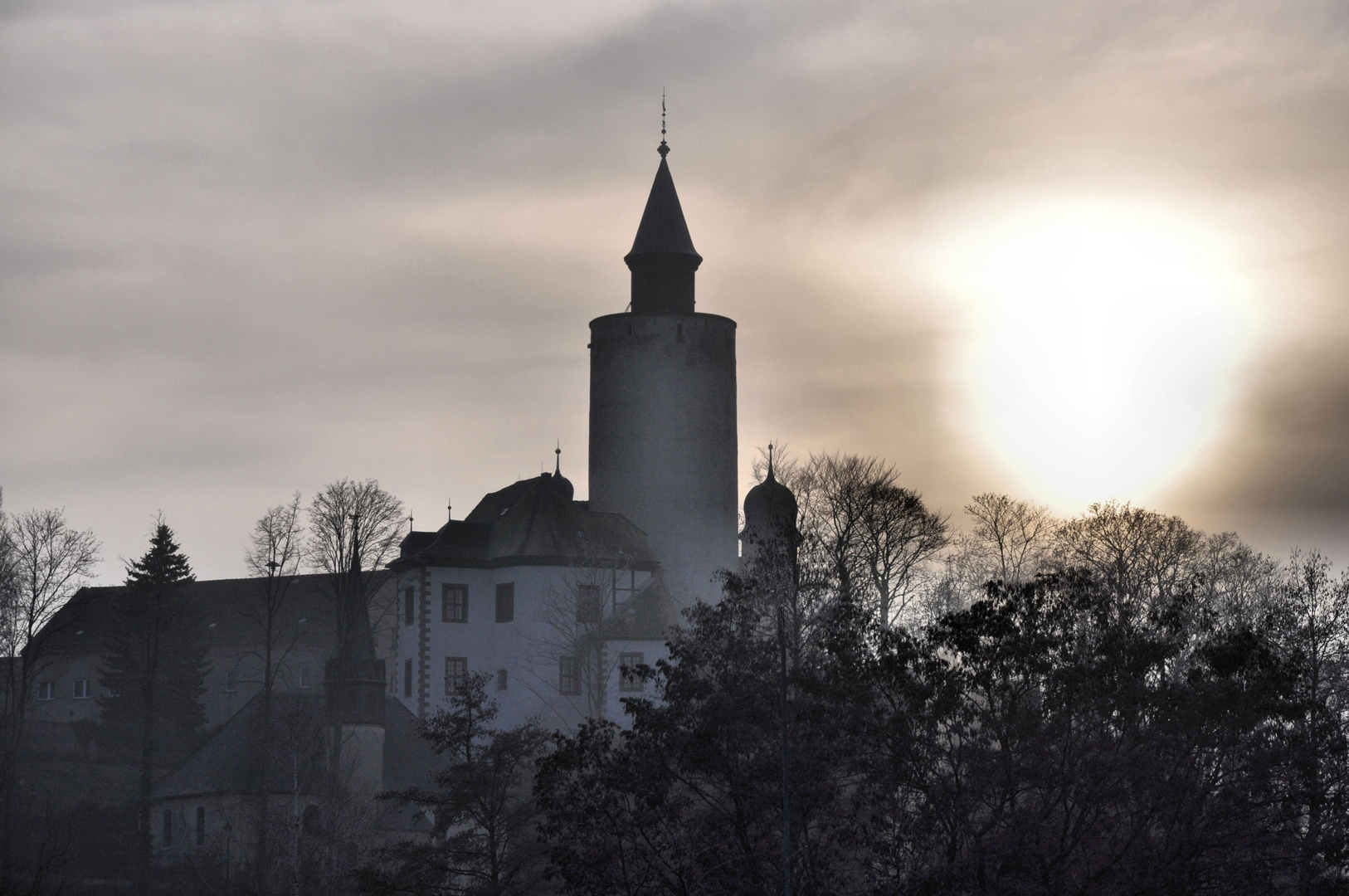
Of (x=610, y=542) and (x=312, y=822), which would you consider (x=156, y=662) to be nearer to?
(x=312, y=822)

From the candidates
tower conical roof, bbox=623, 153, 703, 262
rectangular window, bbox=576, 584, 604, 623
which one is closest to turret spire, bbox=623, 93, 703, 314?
tower conical roof, bbox=623, 153, 703, 262

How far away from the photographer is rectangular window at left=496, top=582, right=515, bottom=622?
63.2 meters

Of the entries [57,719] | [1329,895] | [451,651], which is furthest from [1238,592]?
[57,719]

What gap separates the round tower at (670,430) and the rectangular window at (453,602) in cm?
702

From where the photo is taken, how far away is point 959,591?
215 feet

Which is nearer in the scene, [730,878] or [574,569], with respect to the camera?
[730,878]

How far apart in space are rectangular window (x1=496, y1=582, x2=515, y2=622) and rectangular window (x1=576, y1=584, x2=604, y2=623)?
8.23 ft

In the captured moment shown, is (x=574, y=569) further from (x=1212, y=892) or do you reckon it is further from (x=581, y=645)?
(x=1212, y=892)

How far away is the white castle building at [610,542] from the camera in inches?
2424

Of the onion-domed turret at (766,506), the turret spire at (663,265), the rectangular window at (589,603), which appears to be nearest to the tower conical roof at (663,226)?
the turret spire at (663,265)

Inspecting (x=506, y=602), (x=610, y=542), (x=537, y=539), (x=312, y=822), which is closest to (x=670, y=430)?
(x=610, y=542)

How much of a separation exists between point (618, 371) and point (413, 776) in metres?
17.5

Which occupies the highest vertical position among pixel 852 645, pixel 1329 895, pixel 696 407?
pixel 696 407

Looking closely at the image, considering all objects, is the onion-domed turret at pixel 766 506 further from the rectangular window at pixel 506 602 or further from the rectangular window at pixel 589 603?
the rectangular window at pixel 506 602
